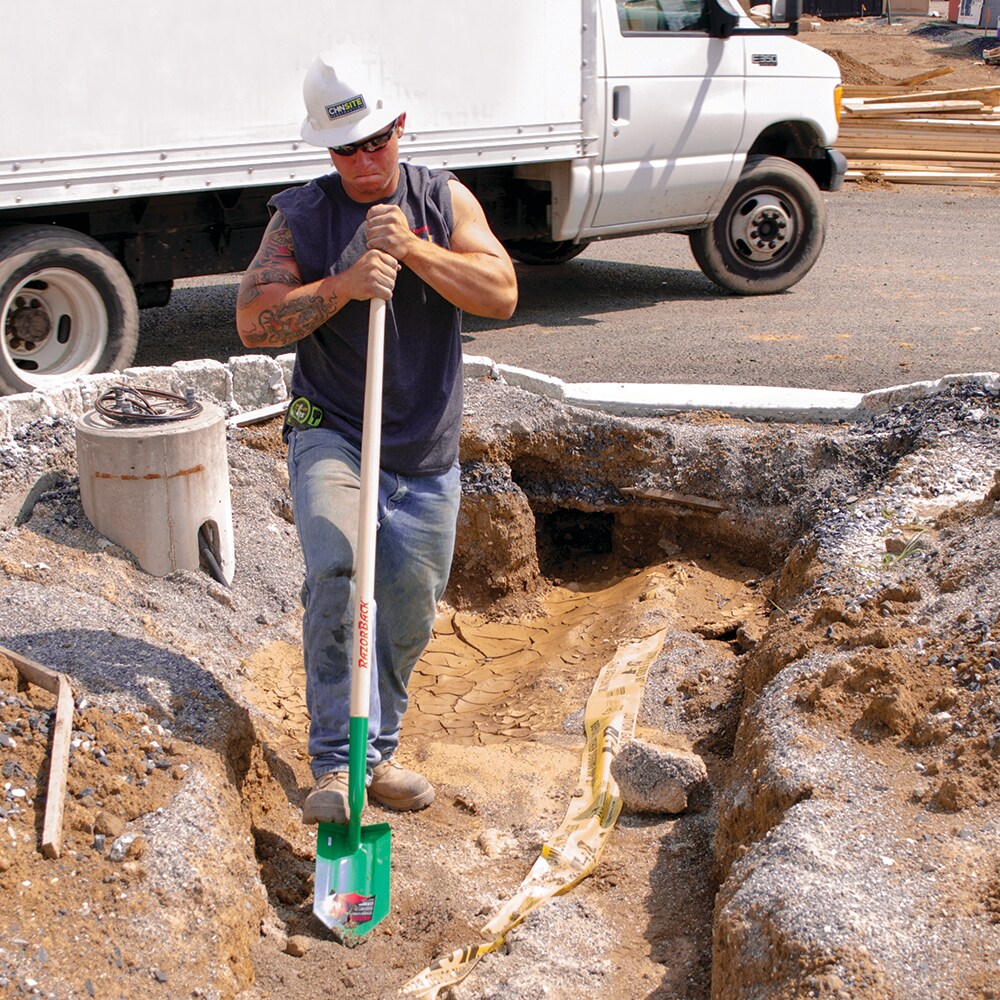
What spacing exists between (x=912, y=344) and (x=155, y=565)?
5.62 metres

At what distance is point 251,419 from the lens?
20.8 feet

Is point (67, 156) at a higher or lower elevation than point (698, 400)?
higher

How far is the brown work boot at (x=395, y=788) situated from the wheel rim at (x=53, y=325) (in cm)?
378

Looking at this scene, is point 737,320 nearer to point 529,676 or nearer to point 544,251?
point 544,251

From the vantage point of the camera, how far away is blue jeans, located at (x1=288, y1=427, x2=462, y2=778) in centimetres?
364

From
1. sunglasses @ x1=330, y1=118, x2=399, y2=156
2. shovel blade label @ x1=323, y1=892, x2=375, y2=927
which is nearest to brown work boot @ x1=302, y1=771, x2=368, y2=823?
shovel blade label @ x1=323, y1=892, x2=375, y2=927

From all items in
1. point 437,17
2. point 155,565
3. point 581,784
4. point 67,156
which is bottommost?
point 581,784

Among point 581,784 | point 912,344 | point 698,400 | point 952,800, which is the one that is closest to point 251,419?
point 698,400

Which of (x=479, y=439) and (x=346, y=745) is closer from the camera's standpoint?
(x=346, y=745)

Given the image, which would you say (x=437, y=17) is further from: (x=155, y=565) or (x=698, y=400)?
(x=155, y=565)

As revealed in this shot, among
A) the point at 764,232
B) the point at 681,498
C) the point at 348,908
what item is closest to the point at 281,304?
the point at 348,908

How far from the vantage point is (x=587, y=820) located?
4.05 meters

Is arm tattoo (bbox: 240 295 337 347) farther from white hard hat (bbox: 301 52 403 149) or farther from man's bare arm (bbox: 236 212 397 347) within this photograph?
white hard hat (bbox: 301 52 403 149)

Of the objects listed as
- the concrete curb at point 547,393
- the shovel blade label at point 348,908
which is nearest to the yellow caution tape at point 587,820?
the shovel blade label at point 348,908
